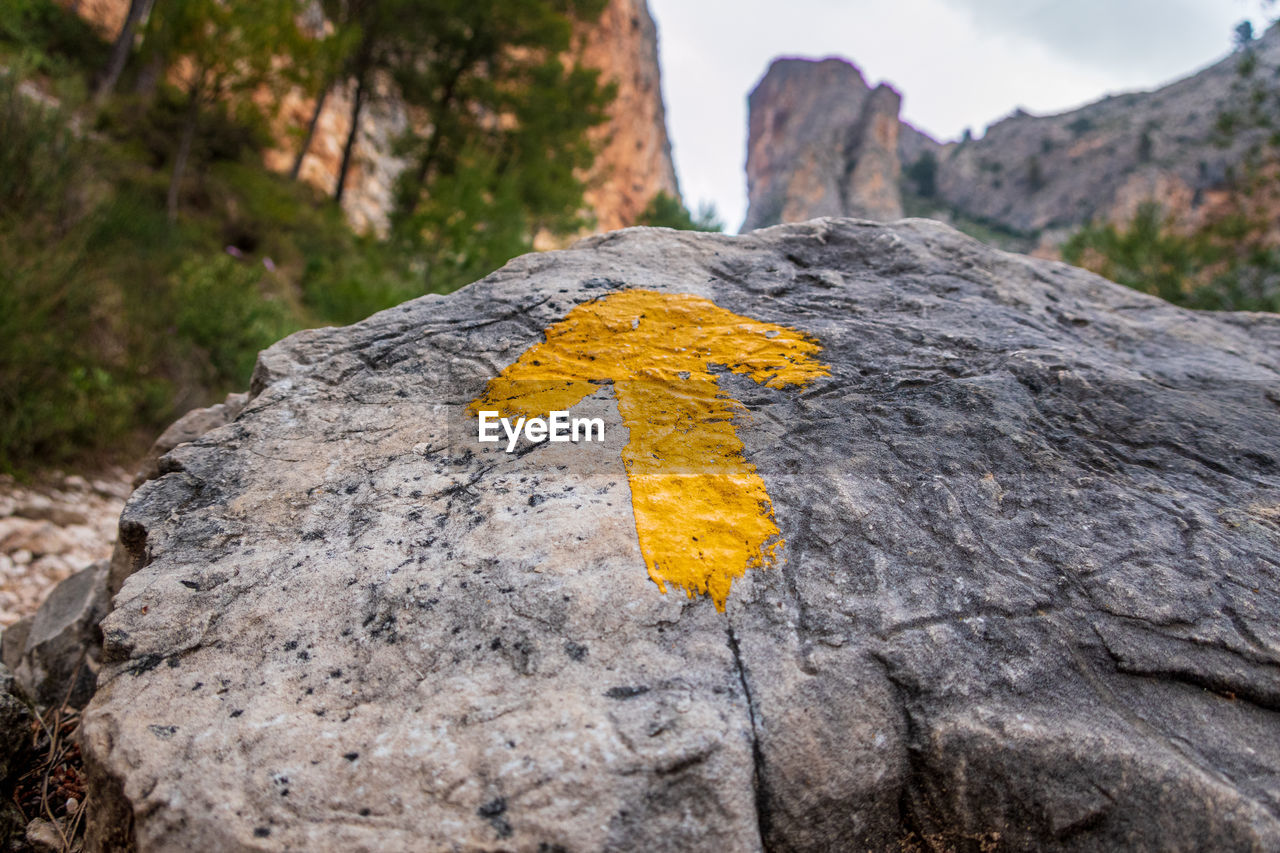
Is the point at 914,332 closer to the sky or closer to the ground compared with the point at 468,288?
closer to the ground

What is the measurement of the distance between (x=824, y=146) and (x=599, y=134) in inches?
1030

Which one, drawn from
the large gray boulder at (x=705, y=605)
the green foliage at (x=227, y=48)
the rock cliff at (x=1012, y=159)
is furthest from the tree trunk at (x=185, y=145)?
the rock cliff at (x=1012, y=159)

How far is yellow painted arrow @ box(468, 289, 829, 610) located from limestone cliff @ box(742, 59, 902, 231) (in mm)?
42064

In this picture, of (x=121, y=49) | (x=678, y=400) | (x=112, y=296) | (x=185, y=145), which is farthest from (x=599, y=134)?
(x=678, y=400)

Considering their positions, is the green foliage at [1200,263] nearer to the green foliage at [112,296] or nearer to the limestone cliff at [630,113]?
the green foliage at [112,296]

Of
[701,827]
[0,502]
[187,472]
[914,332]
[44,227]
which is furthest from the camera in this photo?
[44,227]

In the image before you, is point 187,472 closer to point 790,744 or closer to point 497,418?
point 497,418

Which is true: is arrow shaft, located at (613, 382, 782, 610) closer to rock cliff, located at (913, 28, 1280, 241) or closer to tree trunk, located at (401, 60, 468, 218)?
tree trunk, located at (401, 60, 468, 218)

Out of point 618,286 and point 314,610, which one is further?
point 618,286

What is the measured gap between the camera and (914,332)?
84.0 inches

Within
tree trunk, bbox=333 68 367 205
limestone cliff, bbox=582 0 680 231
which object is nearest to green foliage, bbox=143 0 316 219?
tree trunk, bbox=333 68 367 205

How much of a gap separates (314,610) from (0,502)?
3.37 m

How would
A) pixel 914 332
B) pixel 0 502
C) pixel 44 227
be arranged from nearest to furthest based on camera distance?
pixel 914 332, pixel 0 502, pixel 44 227

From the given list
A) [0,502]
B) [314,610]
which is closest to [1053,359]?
[314,610]
